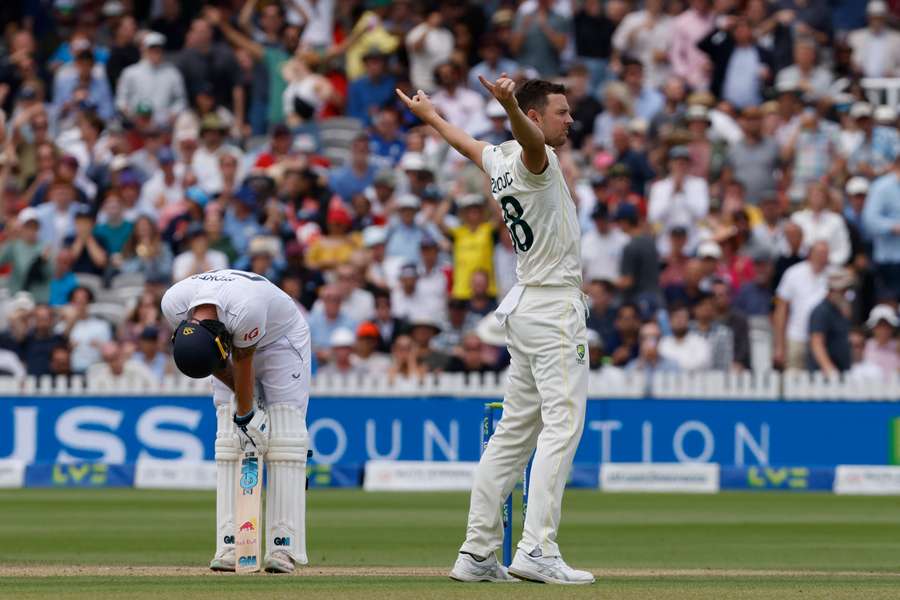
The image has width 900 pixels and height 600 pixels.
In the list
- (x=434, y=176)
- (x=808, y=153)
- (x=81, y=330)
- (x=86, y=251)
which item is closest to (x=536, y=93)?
(x=81, y=330)

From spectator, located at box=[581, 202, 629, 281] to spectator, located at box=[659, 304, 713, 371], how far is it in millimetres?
1016

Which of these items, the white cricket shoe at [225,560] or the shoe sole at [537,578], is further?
the white cricket shoe at [225,560]

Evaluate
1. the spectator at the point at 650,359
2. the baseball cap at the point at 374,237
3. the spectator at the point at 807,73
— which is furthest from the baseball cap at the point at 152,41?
the spectator at the point at 650,359

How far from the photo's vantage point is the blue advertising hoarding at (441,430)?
16656mm

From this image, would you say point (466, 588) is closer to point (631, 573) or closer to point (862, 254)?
point (631, 573)

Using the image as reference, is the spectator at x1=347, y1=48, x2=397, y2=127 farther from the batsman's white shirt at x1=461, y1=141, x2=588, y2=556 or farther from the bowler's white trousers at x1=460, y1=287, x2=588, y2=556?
the bowler's white trousers at x1=460, y1=287, x2=588, y2=556

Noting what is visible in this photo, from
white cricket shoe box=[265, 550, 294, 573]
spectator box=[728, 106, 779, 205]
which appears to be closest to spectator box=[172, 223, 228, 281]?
spectator box=[728, 106, 779, 205]

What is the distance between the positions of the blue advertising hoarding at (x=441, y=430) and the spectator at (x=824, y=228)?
1883 millimetres

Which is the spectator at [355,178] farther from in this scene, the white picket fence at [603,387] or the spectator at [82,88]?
the spectator at [82,88]

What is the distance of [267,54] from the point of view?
21.6 meters

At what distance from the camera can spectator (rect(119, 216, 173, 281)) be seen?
18.8 meters

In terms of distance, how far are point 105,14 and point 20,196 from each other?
131 inches

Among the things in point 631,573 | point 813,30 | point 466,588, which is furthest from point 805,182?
point 466,588

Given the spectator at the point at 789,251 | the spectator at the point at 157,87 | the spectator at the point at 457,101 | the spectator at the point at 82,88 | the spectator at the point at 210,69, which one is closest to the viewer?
the spectator at the point at 789,251
